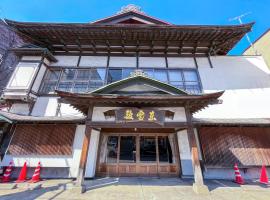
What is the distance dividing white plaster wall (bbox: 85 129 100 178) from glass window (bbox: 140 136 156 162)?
2727mm

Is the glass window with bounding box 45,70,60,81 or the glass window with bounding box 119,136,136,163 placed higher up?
the glass window with bounding box 45,70,60,81

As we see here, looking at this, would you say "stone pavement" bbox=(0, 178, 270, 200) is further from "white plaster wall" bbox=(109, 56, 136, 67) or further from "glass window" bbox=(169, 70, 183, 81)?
"white plaster wall" bbox=(109, 56, 136, 67)

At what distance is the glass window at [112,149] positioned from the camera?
8547 mm

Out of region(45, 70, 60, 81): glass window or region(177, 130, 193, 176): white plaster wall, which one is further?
region(45, 70, 60, 81): glass window

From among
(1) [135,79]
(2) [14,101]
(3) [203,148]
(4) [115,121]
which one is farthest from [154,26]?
Result: (2) [14,101]

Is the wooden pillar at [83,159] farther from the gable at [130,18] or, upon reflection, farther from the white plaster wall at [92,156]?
the gable at [130,18]

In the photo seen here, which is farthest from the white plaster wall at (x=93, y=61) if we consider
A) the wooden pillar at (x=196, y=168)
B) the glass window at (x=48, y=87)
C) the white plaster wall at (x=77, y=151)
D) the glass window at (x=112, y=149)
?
the wooden pillar at (x=196, y=168)

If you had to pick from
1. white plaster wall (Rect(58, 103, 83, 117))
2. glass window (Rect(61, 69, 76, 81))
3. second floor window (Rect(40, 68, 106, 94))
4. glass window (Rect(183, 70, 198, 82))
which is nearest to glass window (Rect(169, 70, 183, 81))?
glass window (Rect(183, 70, 198, 82))

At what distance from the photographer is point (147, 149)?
8.72 m

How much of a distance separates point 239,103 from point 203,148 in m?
4.36

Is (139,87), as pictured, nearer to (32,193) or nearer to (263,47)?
(32,193)

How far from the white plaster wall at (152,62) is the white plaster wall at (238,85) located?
2.96 meters

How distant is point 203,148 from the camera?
8180 mm

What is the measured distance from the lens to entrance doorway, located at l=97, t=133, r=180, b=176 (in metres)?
8.27
